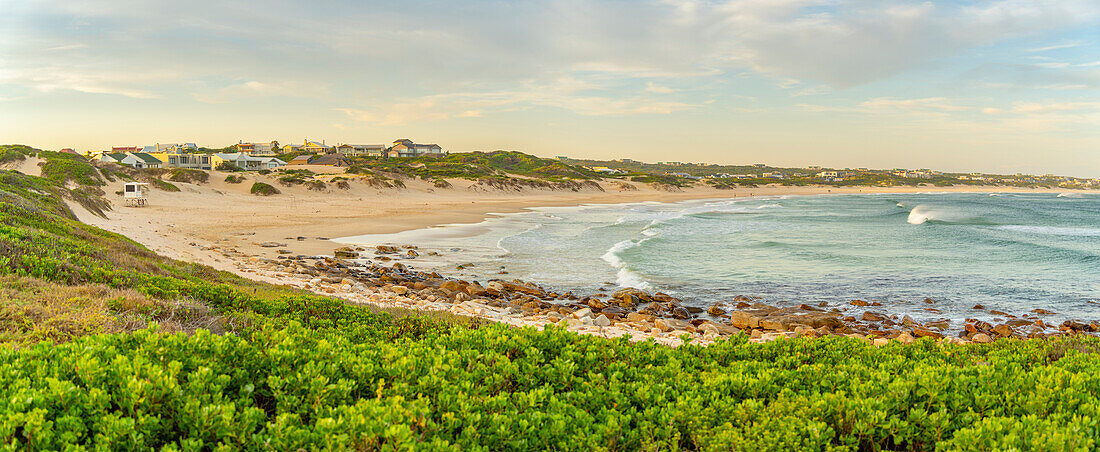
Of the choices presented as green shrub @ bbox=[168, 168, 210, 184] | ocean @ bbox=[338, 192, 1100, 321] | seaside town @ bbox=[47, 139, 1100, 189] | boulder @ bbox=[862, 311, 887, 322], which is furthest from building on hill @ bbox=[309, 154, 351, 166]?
A: boulder @ bbox=[862, 311, 887, 322]

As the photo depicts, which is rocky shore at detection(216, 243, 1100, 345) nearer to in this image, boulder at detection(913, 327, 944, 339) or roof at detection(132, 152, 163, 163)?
boulder at detection(913, 327, 944, 339)

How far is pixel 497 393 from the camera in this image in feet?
13.3

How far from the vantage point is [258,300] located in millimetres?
7523

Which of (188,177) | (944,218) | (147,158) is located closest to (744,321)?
(944,218)

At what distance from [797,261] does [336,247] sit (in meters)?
17.9

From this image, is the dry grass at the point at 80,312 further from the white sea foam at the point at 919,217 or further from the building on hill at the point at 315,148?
the building on hill at the point at 315,148

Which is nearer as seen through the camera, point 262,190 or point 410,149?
point 262,190

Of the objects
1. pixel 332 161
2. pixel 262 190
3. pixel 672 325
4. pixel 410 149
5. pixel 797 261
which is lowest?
pixel 672 325

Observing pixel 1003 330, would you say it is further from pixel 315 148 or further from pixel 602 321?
pixel 315 148

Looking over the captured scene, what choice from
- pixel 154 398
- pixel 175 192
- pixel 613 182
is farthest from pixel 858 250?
pixel 613 182

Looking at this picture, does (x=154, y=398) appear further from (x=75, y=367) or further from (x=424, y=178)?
(x=424, y=178)

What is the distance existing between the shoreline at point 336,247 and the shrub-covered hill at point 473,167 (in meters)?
20.3

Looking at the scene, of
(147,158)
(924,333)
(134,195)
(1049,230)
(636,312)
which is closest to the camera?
(924,333)

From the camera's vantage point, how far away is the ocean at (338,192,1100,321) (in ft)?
53.3
